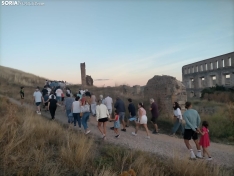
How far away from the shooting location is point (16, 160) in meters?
4.16

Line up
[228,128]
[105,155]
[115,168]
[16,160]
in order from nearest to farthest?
[16,160] < [115,168] < [105,155] < [228,128]

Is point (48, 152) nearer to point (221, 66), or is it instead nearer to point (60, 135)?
point (60, 135)

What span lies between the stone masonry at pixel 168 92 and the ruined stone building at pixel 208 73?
20.0m

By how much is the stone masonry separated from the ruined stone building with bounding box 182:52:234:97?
788 inches

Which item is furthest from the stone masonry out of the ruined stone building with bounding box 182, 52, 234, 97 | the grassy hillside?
the ruined stone building with bounding box 182, 52, 234, 97

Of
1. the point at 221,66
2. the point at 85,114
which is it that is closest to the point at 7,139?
the point at 85,114

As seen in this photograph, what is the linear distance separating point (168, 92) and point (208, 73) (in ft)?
83.1

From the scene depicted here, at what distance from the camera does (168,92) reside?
44.1ft

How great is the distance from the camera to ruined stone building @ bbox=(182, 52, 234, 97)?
31.3 m

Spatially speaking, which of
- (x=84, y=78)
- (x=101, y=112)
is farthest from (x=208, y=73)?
(x=101, y=112)

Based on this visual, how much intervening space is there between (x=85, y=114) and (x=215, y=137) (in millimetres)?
6245

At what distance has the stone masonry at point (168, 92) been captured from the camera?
43.5 feet

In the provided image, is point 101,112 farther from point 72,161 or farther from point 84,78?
point 84,78

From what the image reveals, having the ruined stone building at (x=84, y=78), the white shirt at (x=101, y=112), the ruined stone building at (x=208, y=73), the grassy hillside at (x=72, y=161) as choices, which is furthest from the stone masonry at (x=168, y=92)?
the ruined stone building at (x=208, y=73)
